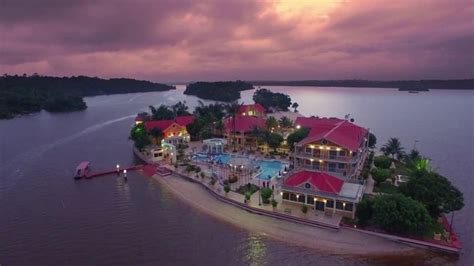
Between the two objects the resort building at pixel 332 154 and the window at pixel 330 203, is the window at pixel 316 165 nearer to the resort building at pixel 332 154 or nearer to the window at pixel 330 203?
the resort building at pixel 332 154

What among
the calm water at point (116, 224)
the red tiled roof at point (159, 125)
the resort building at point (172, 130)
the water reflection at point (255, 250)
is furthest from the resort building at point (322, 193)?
the red tiled roof at point (159, 125)

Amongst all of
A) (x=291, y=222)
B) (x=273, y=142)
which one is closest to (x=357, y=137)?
(x=273, y=142)

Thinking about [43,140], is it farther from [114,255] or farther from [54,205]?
[114,255]

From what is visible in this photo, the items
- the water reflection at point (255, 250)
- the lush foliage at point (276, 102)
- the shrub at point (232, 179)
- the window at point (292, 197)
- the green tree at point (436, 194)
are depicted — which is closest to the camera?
the water reflection at point (255, 250)

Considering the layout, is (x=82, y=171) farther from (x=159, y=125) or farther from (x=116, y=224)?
(x=159, y=125)

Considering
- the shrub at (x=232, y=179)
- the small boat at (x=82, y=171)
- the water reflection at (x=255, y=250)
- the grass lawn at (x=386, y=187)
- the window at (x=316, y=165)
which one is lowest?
the water reflection at (x=255, y=250)

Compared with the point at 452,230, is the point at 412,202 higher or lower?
higher

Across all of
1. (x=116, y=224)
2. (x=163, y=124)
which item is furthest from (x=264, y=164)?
(x=163, y=124)
